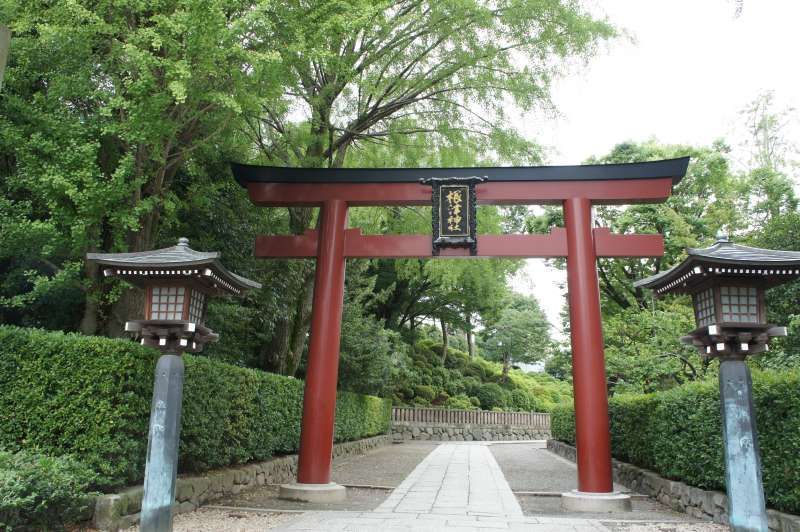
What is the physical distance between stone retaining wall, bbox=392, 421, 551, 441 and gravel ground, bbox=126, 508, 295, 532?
17756 mm

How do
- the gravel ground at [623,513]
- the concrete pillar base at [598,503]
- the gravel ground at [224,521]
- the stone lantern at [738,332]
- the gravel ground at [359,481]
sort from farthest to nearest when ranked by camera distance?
the gravel ground at [359,481], the concrete pillar base at [598,503], the gravel ground at [623,513], the gravel ground at [224,521], the stone lantern at [738,332]

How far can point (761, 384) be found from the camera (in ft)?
20.9

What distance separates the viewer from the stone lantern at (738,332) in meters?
5.47

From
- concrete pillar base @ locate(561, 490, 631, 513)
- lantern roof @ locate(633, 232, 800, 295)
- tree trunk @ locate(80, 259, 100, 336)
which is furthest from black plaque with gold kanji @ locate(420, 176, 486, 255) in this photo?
tree trunk @ locate(80, 259, 100, 336)

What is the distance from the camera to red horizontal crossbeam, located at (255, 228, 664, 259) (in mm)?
9297

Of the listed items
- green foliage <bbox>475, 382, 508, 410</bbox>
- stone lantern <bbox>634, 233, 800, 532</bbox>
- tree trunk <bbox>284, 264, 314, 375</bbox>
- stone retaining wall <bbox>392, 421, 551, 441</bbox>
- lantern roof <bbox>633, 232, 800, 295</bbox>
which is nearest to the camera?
stone lantern <bbox>634, 233, 800, 532</bbox>

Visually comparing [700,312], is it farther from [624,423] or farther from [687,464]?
[624,423]

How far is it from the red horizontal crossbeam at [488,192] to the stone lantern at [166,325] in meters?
3.97

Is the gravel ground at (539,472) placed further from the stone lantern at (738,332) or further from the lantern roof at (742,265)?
the lantern roof at (742,265)

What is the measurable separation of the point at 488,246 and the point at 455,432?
62.7 feet

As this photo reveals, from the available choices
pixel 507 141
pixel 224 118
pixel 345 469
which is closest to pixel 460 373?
pixel 345 469

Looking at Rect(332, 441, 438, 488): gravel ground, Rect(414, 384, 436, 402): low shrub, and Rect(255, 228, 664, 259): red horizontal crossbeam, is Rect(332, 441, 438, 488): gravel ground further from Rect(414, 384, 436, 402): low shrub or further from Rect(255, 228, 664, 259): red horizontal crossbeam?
Rect(414, 384, 436, 402): low shrub

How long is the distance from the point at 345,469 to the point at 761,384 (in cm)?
961

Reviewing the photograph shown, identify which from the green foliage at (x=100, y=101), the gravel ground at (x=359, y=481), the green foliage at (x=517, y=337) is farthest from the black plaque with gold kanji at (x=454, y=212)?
the green foliage at (x=517, y=337)
